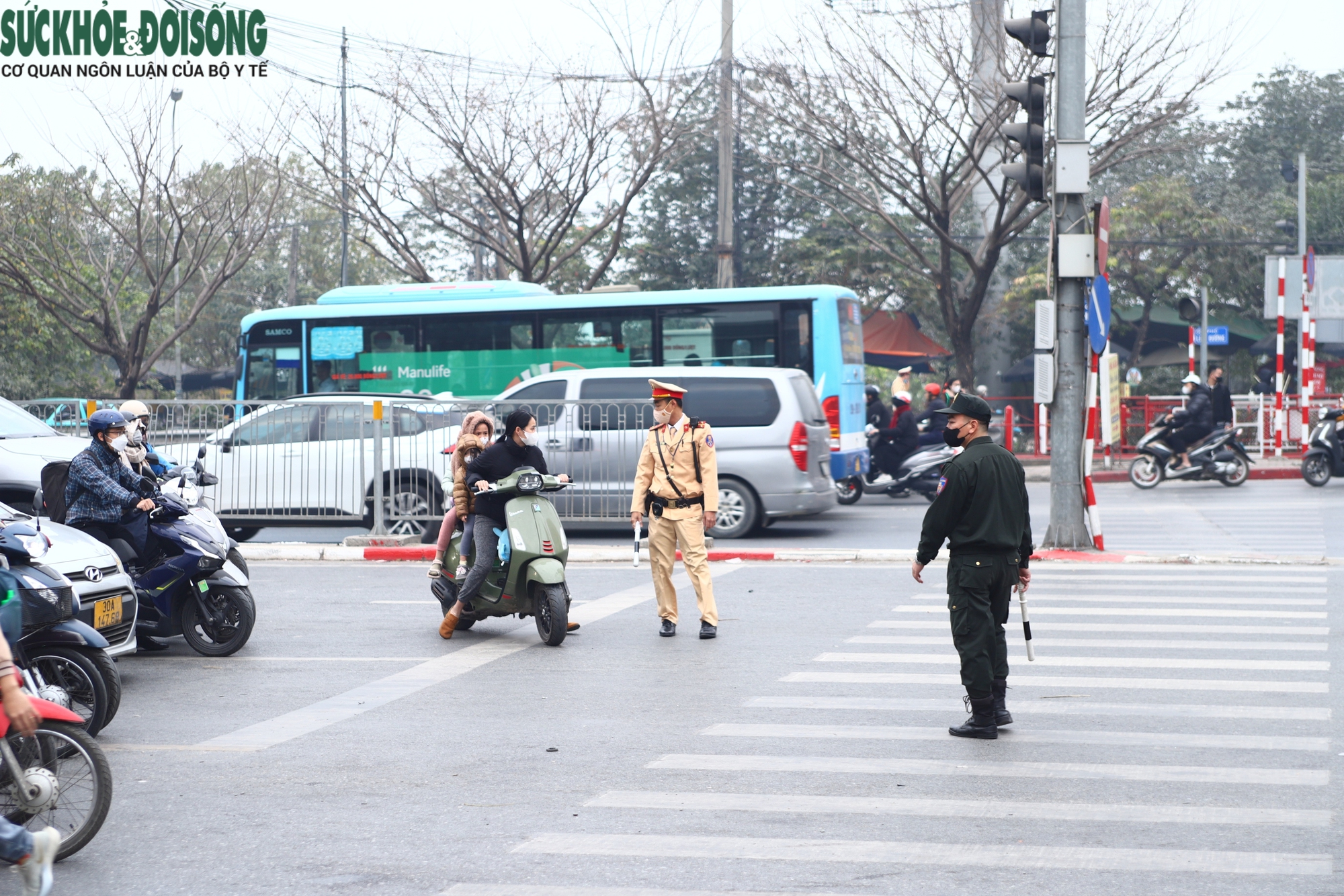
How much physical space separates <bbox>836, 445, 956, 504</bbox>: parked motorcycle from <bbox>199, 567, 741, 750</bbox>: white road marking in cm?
903

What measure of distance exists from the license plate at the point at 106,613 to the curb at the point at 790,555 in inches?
257

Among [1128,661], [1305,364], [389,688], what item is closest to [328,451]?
[389,688]

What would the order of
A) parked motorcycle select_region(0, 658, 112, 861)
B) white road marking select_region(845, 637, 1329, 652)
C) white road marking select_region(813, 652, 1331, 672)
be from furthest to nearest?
white road marking select_region(845, 637, 1329, 652), white road marking select_region(813, 652, 1331, 672), parked motorcycle select_region(0, 658, 112, 861)

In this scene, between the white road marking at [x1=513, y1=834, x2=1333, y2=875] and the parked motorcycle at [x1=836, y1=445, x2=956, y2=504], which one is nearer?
the white road marking at [x1=513, y1=834, x2=1333, y2=875]

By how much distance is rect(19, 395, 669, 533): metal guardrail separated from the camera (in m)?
15.2

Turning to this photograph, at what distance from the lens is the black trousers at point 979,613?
268 inches

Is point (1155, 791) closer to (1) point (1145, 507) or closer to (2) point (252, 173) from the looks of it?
(1) point (1145, 507)

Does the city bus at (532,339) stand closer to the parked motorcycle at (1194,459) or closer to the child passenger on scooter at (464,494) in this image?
the parked motorcycle at (1194,459)

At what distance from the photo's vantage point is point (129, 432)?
965 centimetres

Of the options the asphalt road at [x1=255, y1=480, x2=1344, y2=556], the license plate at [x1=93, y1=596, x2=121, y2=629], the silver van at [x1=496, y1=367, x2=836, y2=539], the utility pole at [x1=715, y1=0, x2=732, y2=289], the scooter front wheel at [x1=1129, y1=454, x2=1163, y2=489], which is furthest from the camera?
the utility pole at [x1=715, y1=0, x2=732, y2=289]

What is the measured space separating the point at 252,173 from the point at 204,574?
22.8m

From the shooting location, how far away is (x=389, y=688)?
321 inches

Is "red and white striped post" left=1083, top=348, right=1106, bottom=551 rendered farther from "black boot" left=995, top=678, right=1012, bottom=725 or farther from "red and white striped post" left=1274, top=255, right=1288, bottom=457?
"red and white striped post" left=1274, top=255, right=1288, bottom=457

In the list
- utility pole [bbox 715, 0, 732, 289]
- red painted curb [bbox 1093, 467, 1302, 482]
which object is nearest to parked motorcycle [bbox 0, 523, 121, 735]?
utility pole [bbox 715, 0, 732, 289]
